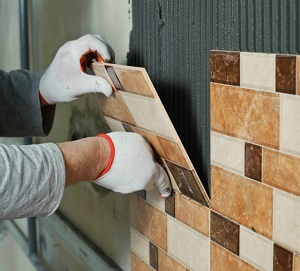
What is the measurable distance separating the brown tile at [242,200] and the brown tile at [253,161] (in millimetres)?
13

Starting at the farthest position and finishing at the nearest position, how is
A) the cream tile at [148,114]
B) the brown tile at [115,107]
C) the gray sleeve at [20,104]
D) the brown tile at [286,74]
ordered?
the gray sleeve at [20,104]
the brown tile at [115,107]
the cream tile at [148,114]
the brown tile at [286,74]

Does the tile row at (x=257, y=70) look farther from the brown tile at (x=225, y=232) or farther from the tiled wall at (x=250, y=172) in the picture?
the brown tile at (x=225, y=232)

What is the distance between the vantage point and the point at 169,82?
42.7 inches

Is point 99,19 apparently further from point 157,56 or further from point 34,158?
point 34,158

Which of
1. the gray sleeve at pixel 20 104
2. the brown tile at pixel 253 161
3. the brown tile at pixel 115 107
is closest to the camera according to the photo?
the brown tile at pixel 253 161

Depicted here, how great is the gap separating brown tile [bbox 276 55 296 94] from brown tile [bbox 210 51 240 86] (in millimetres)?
96

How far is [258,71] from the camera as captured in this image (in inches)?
31.2

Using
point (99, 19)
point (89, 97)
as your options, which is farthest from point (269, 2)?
point (89, 97)

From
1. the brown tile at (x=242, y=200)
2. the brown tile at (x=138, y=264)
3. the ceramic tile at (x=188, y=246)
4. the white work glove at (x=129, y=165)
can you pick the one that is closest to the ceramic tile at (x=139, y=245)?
the brown tile at (x=138, y=264)

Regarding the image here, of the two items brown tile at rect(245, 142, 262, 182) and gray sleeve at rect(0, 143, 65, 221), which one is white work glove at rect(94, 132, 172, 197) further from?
brown tile at rect(245, 142, 262, 182)

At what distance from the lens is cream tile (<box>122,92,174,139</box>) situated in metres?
0.96

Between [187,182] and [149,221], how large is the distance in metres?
0.23

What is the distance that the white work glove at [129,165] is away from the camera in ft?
3.40

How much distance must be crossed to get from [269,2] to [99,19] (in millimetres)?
722
